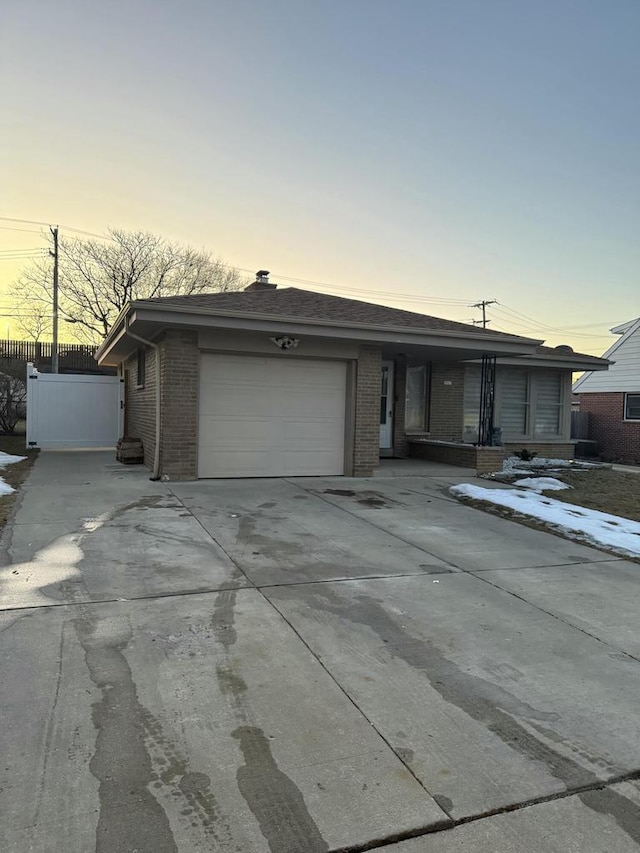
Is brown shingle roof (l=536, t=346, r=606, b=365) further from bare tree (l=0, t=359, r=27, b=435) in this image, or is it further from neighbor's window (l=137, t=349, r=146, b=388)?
bare tree (l=0, t=359, r=27, b=435)

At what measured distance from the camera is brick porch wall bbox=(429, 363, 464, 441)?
1458 cm

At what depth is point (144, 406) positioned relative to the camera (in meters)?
12.7

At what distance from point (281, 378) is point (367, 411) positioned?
1.84 metres

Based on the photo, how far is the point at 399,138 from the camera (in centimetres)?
1250

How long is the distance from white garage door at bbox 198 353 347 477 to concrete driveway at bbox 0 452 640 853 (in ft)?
14.2

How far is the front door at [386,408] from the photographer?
13.8 metres

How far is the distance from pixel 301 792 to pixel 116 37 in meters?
10.9

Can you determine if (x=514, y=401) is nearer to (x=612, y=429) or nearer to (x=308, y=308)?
(x=308, y=308)

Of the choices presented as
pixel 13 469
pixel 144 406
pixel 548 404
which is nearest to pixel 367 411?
pixel 144 406

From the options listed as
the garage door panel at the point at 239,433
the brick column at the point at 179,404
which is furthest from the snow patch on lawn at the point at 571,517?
the brick column at the point at 179,404

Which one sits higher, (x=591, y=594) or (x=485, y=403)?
(x=485, y=403)

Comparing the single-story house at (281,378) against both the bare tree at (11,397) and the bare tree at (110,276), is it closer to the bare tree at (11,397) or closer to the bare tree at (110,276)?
the bare tree at (11,397)

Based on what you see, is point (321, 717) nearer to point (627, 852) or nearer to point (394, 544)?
point (627, 852)

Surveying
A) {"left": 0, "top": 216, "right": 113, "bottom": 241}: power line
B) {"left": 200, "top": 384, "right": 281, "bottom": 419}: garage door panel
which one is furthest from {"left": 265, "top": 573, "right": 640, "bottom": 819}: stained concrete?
{"left": 0, "top": 216, "right": 113, "bottom": 241}: power line
